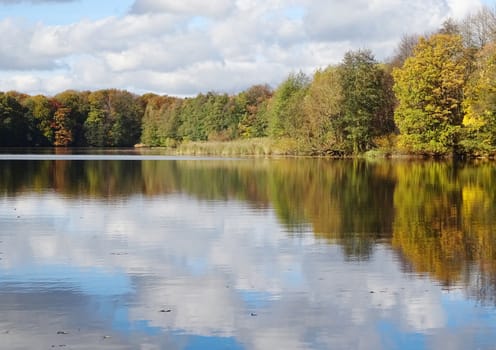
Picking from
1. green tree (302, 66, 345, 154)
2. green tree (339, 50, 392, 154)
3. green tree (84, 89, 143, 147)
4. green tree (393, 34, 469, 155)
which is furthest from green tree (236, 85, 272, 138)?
green tree (393, 34, 469, 155)

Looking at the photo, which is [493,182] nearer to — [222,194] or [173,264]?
[222,194]

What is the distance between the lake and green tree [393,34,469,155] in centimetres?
3194

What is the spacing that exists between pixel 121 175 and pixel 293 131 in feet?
96.5

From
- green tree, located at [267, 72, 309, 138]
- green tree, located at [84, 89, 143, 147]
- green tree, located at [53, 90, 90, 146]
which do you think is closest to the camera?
green tree, located at [267, 72, 309, 138]

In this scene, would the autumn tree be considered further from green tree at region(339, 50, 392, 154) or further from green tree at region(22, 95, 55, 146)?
green tree at region(22, 95, 55, 146)

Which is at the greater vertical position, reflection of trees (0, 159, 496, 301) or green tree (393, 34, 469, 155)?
green tree (393, 34, 469, 155)

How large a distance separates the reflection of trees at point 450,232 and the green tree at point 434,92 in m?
25.8

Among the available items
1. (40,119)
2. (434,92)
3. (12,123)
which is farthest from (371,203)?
(40,119)

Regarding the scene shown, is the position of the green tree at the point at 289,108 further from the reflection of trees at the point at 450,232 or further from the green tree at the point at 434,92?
the reflection of trees at the point at 450,232

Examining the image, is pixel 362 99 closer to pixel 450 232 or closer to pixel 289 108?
pixel 289 108

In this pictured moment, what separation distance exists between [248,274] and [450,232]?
605 centimetres

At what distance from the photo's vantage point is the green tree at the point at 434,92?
52.2 m

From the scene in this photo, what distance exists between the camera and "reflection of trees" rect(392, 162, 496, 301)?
1054 centimetres

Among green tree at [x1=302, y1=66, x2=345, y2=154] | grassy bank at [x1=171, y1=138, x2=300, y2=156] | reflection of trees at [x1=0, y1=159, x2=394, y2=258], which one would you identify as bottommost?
reflection of trees at [x1=0, y1=159, x2=394, y2=258]
